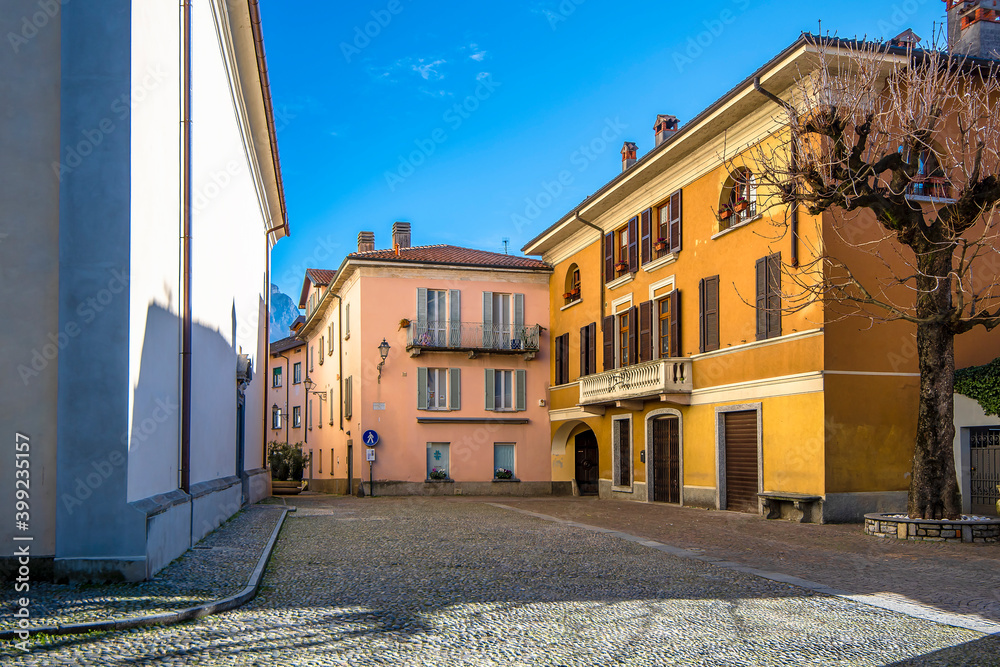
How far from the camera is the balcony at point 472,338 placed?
29753 mm

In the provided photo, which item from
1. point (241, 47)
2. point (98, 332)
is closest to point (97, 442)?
point (98, 332)

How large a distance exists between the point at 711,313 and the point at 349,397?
638 inches

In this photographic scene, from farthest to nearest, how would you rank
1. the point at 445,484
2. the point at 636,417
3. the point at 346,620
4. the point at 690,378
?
the point at 445,484 → the point at 636,417 → the point at 690,378 → the point at 346,620

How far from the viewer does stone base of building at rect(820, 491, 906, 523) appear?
51.4ft

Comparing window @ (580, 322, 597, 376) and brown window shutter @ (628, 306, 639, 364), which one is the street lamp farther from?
brown window shutter @ (628, 306, 639, 364)

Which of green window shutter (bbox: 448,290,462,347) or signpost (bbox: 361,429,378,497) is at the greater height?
green window shutter (bbox: 448,290,462,347)

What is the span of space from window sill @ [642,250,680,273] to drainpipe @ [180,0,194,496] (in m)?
14.1

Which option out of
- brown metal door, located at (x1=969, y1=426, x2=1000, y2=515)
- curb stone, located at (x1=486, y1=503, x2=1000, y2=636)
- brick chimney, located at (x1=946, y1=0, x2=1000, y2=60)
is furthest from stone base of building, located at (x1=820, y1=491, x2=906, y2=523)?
brick chimney, located at (x1=946, y1=0, x2=1000, y2=60)

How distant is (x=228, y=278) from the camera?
16484 millimetres

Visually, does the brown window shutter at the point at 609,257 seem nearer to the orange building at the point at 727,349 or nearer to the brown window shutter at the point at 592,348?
the orange building at the point at 727,349

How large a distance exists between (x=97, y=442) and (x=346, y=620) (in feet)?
9.57

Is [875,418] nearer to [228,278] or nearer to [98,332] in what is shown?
[228,278]

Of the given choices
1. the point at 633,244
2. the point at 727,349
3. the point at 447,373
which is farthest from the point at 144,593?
the point at 447,373

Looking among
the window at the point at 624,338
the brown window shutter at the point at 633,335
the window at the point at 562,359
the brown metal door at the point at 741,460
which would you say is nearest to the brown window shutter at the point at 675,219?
the brown window shutter at the point at 633,335
